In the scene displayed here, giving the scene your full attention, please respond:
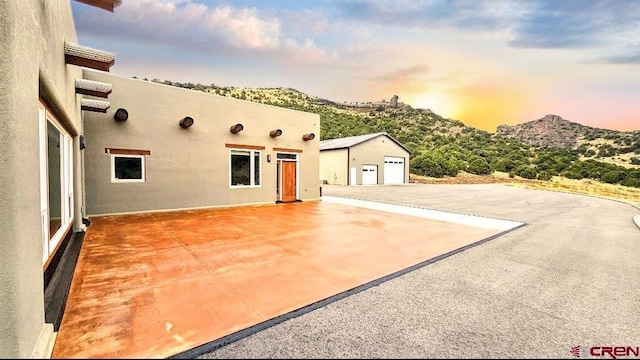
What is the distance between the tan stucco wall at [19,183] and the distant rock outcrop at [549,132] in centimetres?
7858

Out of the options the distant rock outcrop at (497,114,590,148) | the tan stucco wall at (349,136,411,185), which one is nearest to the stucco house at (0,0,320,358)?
the tan stucco wall at (349,136,411,185)

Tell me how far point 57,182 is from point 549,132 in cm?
8960

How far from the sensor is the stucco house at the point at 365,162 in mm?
26047

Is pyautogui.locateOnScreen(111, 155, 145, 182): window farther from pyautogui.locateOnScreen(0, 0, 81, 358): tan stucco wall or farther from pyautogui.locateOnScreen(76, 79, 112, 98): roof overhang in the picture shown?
pyautogui.locateOnScreen(0, 0, 81, 358): tan stucco wall

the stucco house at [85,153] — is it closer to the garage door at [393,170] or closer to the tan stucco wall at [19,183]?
the tan stucco wall at [19,183]

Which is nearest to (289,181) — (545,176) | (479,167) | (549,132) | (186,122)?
(186,122)

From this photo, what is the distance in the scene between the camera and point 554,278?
4020 millimetres

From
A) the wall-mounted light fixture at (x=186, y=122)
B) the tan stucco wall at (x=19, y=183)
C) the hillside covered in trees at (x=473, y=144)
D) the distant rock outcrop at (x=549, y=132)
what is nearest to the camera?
the tan stucco wall at (x=19, y=183)

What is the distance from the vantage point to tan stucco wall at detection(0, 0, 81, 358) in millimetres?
1854

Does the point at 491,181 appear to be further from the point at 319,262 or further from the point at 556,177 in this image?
the point at 319,262

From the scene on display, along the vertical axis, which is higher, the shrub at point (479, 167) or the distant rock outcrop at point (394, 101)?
the distant rock outcrop at point (394, 101)

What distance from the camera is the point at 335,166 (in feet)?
89.3

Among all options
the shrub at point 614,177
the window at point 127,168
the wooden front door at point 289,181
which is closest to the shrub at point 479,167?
the shrub at point 614,177

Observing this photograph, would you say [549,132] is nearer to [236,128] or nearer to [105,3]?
[236,128]
